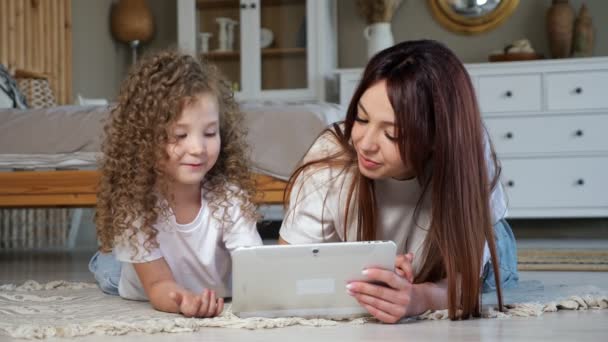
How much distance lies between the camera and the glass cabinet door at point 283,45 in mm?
4422

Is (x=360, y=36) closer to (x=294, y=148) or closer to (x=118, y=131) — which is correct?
(x=294, y=148)

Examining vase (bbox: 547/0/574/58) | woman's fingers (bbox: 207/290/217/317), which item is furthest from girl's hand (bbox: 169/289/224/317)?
vase (bbox: 547/0/574/58)

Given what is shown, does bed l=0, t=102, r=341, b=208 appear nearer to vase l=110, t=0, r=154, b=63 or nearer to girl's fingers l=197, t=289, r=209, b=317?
girl's fingers l=197, t=289, r=209, b=317

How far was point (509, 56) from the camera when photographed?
4121 millimetres

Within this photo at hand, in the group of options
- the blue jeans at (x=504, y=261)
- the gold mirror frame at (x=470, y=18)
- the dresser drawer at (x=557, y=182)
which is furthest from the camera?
the gold mirror frame at (x=470, y=18)

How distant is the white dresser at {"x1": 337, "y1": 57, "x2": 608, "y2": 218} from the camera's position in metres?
3.92

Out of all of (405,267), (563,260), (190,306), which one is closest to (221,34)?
(563,260)

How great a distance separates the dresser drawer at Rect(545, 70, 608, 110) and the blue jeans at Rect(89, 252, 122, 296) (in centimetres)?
265

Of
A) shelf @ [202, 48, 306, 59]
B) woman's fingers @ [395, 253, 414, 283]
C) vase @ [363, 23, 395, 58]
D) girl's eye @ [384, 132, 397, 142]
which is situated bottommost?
woman's fingers @ [395, 253, 414, 283]

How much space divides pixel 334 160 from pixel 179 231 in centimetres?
33

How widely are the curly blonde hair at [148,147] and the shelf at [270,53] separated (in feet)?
9.45

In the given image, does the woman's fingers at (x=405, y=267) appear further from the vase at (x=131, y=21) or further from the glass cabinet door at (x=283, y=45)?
the vase at (x=131, y=21)

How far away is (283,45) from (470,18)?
3.32 feet

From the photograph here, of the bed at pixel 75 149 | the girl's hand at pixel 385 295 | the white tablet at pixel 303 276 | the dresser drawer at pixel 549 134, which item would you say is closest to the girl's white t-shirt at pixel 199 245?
the white tablet at pixel 303 276
